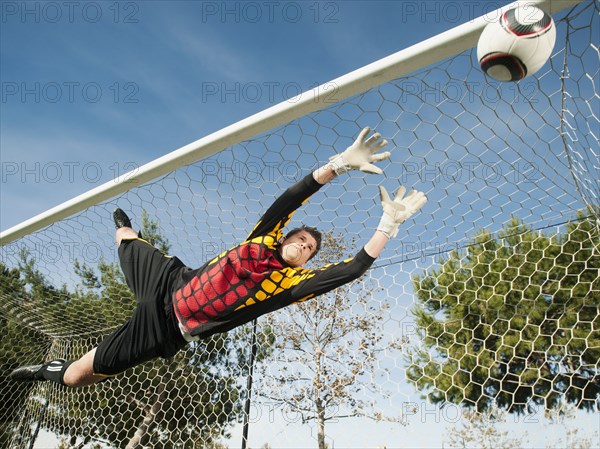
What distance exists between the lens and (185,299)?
127 inches

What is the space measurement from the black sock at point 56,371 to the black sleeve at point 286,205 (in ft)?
6.07

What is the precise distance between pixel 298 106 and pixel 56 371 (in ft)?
8.81

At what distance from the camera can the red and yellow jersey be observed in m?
3.07

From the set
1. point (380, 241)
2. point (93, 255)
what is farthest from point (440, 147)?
point (93, 255)

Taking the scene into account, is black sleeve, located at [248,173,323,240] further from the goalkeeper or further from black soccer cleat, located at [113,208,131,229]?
black soccer cleat, located at [113,208,131,229]

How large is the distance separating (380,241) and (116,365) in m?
1.95

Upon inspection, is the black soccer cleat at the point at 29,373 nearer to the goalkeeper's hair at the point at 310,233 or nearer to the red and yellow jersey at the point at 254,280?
the red and yellow jersey at the point at 254,280

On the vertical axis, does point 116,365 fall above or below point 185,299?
below

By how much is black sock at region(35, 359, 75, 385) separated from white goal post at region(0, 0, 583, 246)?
1485 mm

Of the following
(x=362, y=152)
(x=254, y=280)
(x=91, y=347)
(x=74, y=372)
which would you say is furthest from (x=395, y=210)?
(x=91, y=347)

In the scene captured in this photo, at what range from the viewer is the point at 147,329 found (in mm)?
3307

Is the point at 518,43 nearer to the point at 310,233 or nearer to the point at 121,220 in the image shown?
the point at 310,233

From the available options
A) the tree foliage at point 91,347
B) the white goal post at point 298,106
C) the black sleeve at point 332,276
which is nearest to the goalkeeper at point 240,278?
the black sleeve at point 332,276

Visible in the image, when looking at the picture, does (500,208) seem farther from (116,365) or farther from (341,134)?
(116,365)
